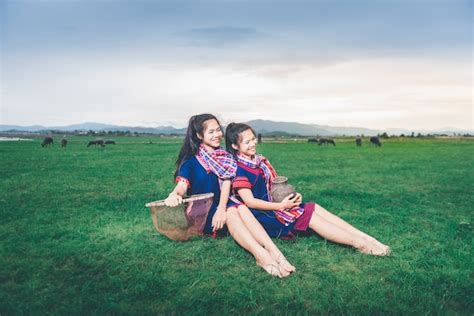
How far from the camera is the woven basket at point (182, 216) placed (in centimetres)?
443

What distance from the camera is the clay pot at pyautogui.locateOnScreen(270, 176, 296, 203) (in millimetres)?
4395

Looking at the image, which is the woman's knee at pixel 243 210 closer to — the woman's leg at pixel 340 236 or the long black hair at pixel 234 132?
the long black hair at pixel 234 132

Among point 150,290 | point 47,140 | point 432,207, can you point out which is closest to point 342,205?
point 432,207

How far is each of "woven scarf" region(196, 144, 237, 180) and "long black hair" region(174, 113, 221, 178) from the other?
173mm

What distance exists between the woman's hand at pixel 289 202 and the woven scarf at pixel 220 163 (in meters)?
0.67

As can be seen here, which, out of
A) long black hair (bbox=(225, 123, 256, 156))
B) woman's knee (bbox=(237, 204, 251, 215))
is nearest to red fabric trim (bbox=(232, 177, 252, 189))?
woman's knee (bbox=(237, 204, 251, 215))

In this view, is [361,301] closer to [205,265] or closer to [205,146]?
[205,265]

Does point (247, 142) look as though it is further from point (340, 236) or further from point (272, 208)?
point (340, 236)

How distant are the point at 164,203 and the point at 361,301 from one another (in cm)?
227

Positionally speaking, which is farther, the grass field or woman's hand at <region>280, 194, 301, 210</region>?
woman's hand at <region>280, 194, 301, 210</region>

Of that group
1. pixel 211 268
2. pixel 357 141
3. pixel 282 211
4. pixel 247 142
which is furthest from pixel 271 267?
pixel 357 141

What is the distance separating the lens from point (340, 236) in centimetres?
439

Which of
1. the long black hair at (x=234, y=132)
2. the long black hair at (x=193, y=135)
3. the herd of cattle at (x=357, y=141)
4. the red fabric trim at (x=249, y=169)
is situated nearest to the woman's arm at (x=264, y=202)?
the red fabric trim at (x=249, y=169)

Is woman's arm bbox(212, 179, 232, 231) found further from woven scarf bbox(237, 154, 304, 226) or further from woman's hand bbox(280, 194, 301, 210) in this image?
woman's hand bbox(280, 194, 301, 210)
